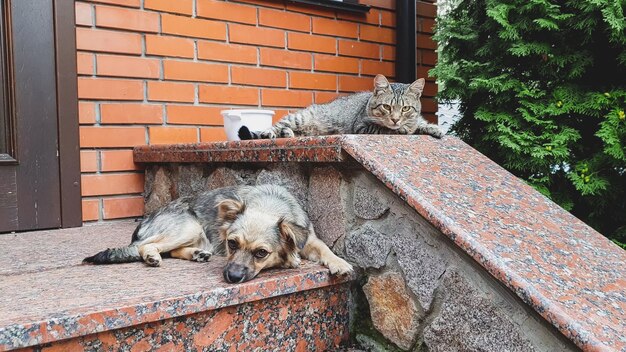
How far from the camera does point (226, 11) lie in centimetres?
373

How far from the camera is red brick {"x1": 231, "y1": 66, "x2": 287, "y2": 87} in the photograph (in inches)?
150

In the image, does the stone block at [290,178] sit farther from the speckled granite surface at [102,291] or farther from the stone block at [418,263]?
the stone block at [418,263]

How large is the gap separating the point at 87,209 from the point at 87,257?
1.08 m

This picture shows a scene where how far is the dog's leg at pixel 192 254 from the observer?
2.35 meters

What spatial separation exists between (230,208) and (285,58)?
2054 millimetres

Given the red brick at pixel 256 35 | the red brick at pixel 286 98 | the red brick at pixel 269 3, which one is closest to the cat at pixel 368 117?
the red brick at pixel 286 98

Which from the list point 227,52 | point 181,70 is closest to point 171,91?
point 181,70

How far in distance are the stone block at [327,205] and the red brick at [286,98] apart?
5.70 feet

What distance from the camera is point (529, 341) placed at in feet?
5.14

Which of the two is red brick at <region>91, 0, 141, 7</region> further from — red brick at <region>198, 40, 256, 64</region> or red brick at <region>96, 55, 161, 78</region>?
red brick at <region>198, 40, 256, 64</region>

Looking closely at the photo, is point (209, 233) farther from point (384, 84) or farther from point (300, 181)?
point (384, 84)

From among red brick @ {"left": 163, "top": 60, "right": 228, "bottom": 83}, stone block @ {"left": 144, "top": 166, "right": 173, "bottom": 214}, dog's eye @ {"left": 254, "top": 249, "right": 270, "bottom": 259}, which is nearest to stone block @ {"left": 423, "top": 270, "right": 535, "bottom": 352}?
dog's eye @ {"left": 254, "top": 249, "right": 270, "bottom": 259}

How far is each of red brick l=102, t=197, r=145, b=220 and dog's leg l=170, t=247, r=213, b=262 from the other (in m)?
1.14

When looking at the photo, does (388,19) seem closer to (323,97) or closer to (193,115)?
(323,97)
